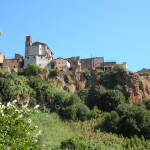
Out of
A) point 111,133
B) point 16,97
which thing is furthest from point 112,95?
point 16,97

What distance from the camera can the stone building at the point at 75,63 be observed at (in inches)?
2391

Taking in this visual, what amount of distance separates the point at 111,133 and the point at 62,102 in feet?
44.7

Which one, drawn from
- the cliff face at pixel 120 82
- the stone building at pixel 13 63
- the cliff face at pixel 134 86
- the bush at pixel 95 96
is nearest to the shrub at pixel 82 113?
the bush at pixel 95 96

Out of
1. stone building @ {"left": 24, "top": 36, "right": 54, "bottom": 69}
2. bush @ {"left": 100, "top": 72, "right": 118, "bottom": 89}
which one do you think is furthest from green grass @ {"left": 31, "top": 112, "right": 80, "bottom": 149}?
stone building @ {"left": 24, "top": 36, "right": 54, "bottom": 69}

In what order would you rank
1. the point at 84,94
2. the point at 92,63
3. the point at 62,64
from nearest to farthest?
the point at 84,94 → the point at 62,64 → the point at 92,63

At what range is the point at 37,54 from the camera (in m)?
63.2

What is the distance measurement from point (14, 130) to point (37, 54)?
5303 cm

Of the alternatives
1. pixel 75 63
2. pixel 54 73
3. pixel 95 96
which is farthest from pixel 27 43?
pixel 95 96

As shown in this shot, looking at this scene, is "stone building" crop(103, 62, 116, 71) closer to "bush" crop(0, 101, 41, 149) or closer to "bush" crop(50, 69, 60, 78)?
"bush" crop(50, 69, 60, 78)

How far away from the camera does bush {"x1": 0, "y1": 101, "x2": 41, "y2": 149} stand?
429 inches

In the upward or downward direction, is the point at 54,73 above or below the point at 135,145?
above

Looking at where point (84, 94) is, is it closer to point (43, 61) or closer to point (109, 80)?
point (109, 80)

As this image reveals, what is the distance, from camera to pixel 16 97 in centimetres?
4431

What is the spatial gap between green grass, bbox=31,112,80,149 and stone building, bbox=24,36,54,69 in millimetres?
20845
